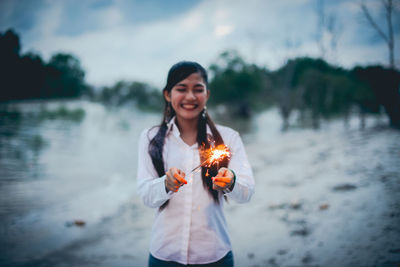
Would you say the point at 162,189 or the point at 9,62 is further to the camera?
the point at 9,62

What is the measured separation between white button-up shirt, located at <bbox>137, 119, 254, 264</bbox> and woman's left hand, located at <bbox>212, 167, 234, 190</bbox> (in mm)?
131

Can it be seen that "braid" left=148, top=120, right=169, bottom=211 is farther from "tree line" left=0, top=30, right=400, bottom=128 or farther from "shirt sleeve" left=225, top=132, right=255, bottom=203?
"tree line" left=0, top=30, right=400, bottom=128

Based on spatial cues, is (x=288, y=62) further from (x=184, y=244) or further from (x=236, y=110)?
(x=184, y=244)

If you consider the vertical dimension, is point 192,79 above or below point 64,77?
below

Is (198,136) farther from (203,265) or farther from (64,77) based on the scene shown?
(64,77)

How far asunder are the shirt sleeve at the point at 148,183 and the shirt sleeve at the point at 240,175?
62cm

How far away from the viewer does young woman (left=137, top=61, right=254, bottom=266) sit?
196 centimetres

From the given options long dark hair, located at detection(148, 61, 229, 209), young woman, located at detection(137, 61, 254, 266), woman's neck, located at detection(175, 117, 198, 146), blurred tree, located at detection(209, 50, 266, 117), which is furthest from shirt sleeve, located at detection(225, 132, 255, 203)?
blurred tree, located at detection(209, 50, 266, 117)

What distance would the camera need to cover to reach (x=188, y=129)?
2330 millimetres

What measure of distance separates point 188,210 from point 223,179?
55 centimetres

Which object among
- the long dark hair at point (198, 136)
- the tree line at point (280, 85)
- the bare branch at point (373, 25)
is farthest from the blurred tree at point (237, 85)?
the long dark hair at point (198, 136)

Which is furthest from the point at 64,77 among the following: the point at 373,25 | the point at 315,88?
the point at 373,25

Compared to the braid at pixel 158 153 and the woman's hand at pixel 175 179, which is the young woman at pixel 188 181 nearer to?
Answer: the braid at pixel 158 153

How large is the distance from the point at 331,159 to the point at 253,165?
11.7 ft
